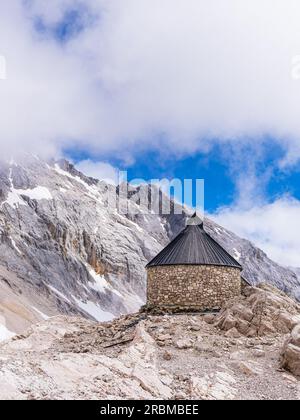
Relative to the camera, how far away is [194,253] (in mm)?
27719

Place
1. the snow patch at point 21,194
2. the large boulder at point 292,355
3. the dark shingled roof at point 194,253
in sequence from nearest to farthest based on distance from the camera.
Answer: the large boulder at point 292,355
the dark shingled roof at point 194,253
the snow patch at point 21,194

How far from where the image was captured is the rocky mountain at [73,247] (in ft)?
346

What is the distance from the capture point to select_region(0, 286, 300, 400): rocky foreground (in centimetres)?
1597

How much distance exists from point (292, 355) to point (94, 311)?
316 ft

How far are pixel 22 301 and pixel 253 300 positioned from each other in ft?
228

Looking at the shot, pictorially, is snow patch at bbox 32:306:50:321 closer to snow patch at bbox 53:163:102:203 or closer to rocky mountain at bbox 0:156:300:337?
rocky mountain at bbox 0:156:300:337

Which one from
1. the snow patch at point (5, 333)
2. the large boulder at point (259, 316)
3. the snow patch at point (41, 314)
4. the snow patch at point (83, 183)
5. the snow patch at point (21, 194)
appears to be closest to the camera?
the large boulder at point (259, 316)

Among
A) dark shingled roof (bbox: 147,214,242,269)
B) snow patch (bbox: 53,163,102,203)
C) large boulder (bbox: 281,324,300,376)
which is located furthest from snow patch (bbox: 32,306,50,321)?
snow patch (bbox: 53,163,102,203)

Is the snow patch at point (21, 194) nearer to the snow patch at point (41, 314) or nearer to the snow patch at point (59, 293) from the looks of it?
the snow patch at point (59, 293)

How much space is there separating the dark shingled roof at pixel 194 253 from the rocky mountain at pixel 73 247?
52.8 metres

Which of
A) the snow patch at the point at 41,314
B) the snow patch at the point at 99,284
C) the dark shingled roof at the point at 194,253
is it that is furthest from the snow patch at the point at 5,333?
the snow patch at the point at 99,284

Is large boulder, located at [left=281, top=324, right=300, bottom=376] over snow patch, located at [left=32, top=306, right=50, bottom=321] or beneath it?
beneath

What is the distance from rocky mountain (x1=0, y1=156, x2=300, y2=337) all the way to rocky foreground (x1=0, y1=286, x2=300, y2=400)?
55.8 meters

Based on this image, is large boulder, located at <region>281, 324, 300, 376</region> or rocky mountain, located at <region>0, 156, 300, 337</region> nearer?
large boulder, located at <region>281, 324, 300, 376</region>
